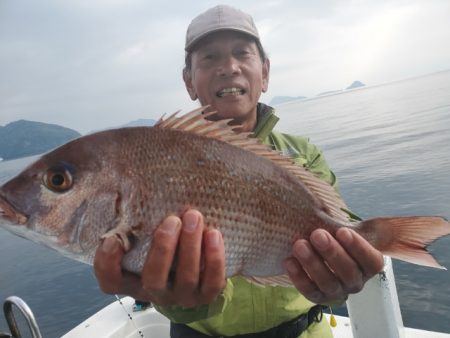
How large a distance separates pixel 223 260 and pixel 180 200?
1.48 ft

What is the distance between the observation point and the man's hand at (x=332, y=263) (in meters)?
2.19

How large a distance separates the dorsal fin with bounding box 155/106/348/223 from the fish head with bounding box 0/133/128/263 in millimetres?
495

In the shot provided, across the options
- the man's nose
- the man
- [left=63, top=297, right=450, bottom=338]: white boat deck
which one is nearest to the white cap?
the man

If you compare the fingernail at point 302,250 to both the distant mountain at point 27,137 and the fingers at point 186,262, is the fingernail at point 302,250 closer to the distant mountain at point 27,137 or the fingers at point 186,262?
the fingers at point 186,262

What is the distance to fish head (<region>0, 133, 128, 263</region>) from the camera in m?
1.87

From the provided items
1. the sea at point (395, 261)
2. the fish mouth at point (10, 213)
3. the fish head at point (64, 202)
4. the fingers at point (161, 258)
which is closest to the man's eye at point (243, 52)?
the fish head at point (64, 202)

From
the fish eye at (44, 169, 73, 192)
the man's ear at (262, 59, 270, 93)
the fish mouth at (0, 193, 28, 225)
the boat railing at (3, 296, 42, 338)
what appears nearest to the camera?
the fish mouth at (0, 193, 28, 225)

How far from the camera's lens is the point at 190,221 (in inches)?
77.0

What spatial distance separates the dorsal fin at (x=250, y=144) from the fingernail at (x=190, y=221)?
1.79 ft

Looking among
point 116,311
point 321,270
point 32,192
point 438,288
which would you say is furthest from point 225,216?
point 438,288

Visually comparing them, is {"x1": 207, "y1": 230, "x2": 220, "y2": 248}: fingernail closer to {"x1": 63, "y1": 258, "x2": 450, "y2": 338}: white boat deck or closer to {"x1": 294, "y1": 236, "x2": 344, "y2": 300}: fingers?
{"x1": 294, "y1": 236, "x2": 344, "y2": 300}: fingers

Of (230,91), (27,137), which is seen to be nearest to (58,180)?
(230,91)

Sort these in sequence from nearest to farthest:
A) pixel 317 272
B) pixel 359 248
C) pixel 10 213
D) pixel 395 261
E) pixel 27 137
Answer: pixel 10 213
pixel 359 248
pixel 317 272
pixel 395 261
pixel 27 137

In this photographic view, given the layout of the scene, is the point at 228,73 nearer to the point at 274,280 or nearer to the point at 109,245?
the point at 274,280
